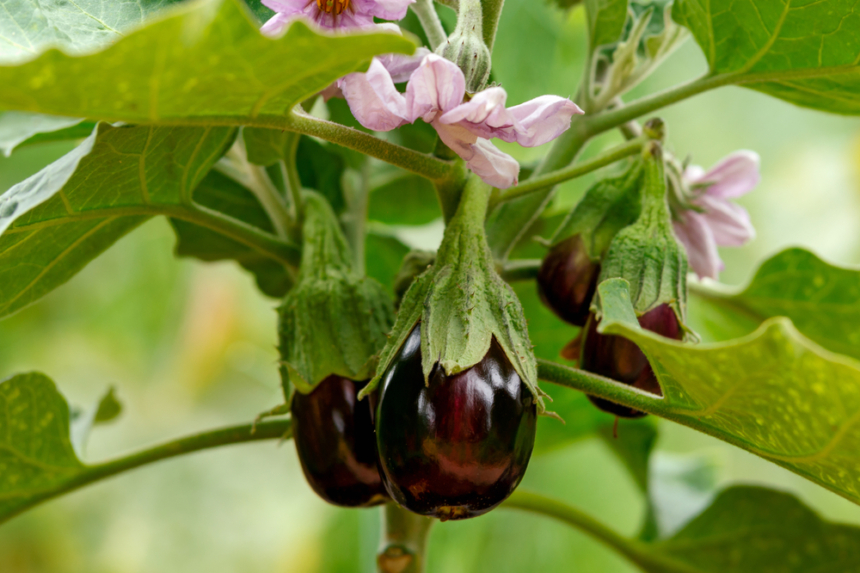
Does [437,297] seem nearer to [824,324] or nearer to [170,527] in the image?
[824,324]

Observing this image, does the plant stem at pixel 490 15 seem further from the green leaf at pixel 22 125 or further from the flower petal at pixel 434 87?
the green leaf at pixel 22 125

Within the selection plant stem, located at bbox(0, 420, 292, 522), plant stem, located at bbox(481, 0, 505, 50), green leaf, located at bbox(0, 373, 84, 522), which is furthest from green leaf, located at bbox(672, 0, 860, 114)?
green leaf, located at bbox(0, 373, 84, 522)

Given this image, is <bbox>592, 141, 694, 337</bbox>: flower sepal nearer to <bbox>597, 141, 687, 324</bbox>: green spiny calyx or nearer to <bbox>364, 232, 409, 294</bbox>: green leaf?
<bbox>597, 141, 687, 324</bbox>: green spiny calyx

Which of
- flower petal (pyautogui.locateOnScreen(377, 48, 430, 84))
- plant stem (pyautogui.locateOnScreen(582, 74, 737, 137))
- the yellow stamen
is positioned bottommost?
plant stem (pyautogui.locateOnScreen(582, 74, 737, 137))

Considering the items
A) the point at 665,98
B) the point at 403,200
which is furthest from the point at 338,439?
the point at 403,200

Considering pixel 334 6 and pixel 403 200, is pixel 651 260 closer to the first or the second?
pixel 334 6

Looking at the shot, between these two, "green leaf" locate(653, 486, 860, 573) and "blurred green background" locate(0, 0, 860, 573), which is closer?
"green leaf" locate(653, 486, 860, 573)

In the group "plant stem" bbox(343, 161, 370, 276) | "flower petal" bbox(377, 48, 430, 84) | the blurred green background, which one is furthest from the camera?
the blurred green background
